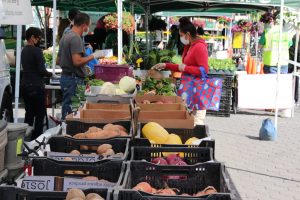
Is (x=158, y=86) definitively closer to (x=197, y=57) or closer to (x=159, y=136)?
(x=197, y=57)

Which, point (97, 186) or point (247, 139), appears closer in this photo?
point (97, 186)

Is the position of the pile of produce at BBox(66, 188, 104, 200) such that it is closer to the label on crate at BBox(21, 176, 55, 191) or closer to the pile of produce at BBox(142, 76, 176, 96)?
the label on crate at BBox(21, 176, 55, 191)

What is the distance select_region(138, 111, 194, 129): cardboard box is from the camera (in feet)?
13.8

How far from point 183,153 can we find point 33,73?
4660mm

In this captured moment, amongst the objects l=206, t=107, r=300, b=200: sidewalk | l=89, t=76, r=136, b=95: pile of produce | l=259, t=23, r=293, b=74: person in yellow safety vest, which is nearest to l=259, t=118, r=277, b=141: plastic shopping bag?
l=206, t=107, r=300, b=200: sidewalk

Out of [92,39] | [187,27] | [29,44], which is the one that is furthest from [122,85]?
[92,39]

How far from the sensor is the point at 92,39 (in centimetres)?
1428

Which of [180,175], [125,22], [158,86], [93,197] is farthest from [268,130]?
[93,197]

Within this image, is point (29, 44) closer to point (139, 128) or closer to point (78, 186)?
point (139, 128)

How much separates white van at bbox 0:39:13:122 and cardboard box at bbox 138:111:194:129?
366 centimetres

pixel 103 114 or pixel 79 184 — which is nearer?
pixel 79 184

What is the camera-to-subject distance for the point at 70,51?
6.75m

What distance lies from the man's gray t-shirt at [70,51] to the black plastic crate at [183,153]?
3541mm

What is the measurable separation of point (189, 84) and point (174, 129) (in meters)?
2.86
